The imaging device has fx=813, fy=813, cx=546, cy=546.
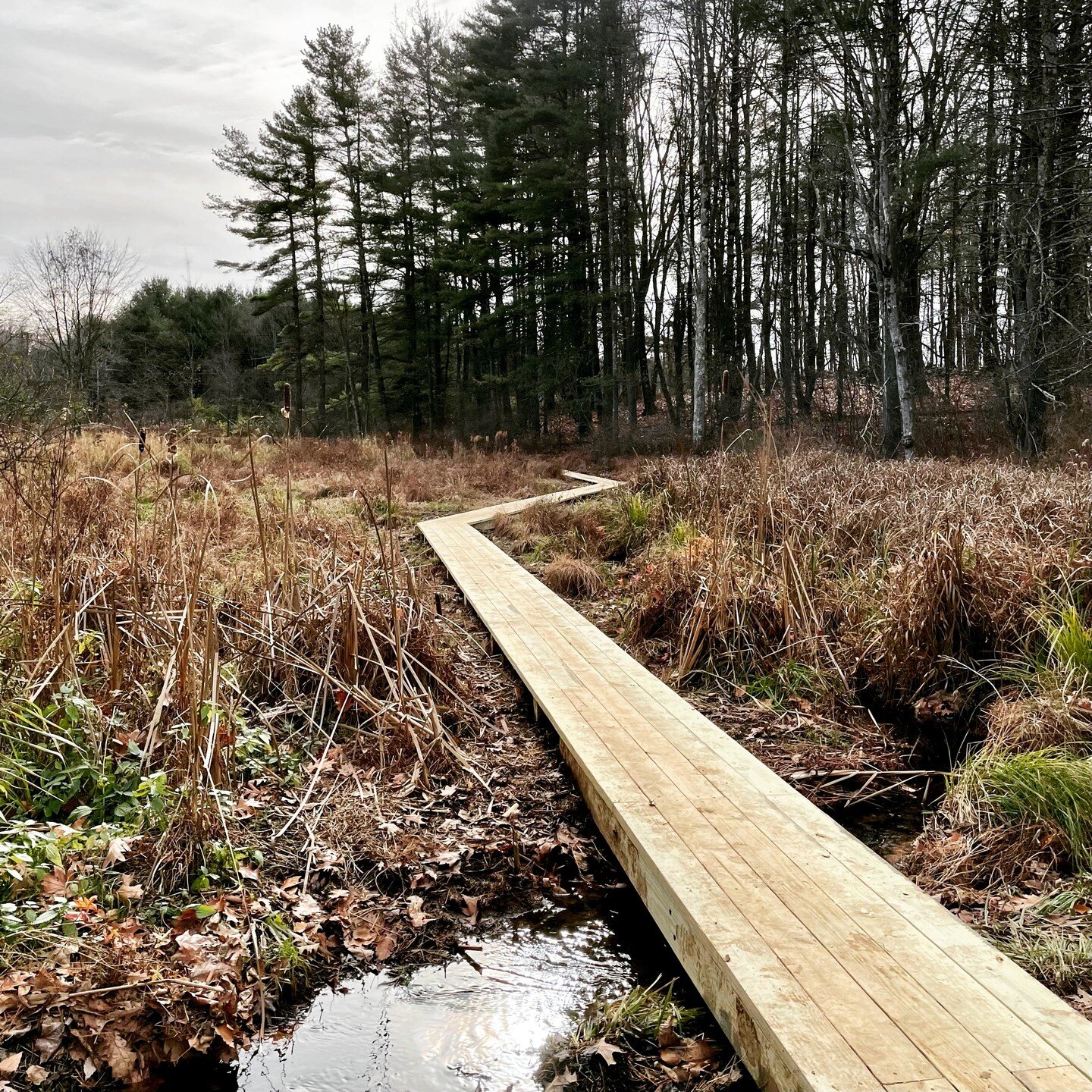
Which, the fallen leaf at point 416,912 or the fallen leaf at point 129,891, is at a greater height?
the fallen leaf at point 129,891

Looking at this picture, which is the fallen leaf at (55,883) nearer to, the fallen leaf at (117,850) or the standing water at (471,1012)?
the fallen leaf at (117,850)

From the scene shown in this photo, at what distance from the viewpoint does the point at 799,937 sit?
7.62 ft

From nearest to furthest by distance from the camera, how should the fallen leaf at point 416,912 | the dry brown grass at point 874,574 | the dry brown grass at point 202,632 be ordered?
the fallen leaf at point 416,912
the dry brown grass at point 202,632
the dry brown grass at point 874,574

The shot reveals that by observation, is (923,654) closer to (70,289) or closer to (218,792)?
(218,792)

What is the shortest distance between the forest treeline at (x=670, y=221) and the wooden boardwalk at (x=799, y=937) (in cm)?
881

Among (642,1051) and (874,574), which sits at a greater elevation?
(874,574)

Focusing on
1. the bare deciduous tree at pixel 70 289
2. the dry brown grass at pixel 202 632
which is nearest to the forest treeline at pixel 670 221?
the bare deciduous tree at pixel 70 289

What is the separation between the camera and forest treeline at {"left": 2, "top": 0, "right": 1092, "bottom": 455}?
42.2 feet

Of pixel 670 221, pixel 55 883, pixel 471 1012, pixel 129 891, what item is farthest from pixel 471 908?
pixel 670 221

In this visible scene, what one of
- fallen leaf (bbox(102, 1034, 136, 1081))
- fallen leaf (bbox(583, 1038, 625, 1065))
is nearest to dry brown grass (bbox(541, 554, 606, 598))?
fallen leaf (bbox(583, 1038, 625, 1065))

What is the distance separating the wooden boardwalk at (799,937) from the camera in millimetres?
1848

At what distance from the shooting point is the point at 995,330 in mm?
15172

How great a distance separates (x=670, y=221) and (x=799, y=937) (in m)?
24.4

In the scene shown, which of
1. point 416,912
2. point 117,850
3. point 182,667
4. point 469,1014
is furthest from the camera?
point 182,667
